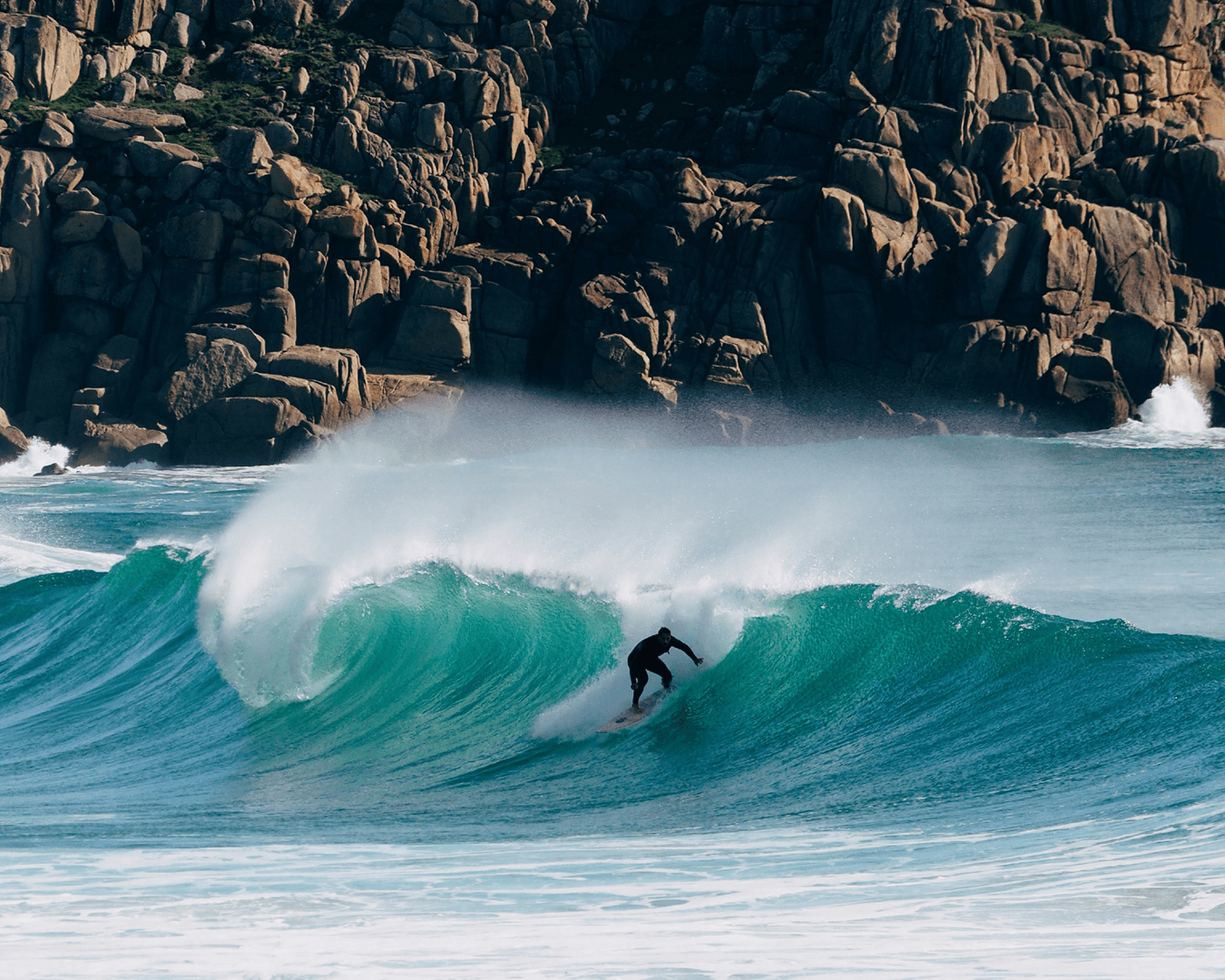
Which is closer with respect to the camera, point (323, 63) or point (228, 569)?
point (228, 569)

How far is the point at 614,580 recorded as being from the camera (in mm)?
14859

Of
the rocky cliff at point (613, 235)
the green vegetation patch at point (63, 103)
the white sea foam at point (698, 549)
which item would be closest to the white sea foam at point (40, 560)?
the white sea foam at point (698, 549)

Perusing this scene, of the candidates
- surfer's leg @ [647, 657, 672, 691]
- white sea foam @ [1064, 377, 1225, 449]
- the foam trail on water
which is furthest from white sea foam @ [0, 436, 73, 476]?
the foam trail on water

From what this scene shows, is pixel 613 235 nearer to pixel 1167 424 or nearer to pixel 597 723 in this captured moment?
pixel 1167 424

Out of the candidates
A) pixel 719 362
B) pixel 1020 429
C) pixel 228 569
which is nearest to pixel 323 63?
pixel 719 362

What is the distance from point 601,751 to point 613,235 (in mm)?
42303

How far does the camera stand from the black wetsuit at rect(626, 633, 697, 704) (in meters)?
11.6

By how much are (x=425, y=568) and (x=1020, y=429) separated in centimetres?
3440

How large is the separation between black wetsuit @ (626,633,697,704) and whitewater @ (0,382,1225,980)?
483 mm

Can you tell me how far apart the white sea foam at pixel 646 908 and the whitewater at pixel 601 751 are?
0.10ft

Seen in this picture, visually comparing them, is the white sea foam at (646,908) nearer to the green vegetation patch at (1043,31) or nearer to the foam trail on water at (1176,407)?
the foam trail on water at (1176,407)

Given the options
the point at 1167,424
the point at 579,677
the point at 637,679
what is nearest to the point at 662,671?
the point at 637,679

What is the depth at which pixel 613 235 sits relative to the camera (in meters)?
51.5

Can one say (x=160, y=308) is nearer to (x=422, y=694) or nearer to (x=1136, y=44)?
(x=422, y=694)
